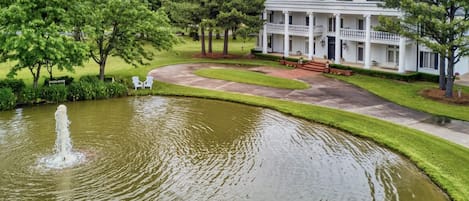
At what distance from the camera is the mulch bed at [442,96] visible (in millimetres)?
31941

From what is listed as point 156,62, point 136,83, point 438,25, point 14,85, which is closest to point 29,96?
point 14,85

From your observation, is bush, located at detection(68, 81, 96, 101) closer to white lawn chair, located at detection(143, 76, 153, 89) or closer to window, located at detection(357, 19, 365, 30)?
white lawn chair, located at detection(143, 76, 153, 89)

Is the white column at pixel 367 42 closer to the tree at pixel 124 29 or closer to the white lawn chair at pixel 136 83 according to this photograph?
the tree at pixel 124 29

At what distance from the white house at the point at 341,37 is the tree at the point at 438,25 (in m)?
6.25

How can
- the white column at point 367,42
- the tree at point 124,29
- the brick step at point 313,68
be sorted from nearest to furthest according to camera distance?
the tree at point 124,29 < the white column at point 367,42 < the brick step at point 313,68

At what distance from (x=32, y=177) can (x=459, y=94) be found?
2588 cm

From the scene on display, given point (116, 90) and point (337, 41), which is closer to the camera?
point (116, 90)

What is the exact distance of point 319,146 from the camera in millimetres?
22500

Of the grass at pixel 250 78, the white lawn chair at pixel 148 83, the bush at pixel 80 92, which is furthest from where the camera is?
the grass at pixel 250 78

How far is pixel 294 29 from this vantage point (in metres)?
50.3

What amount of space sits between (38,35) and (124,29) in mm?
6223

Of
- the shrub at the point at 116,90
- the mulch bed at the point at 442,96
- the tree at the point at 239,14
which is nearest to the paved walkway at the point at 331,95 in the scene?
the mulch bed at the point at 442,96

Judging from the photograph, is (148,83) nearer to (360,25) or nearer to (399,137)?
(399,137)

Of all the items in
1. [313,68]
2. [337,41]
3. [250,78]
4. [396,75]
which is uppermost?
[337,41]
